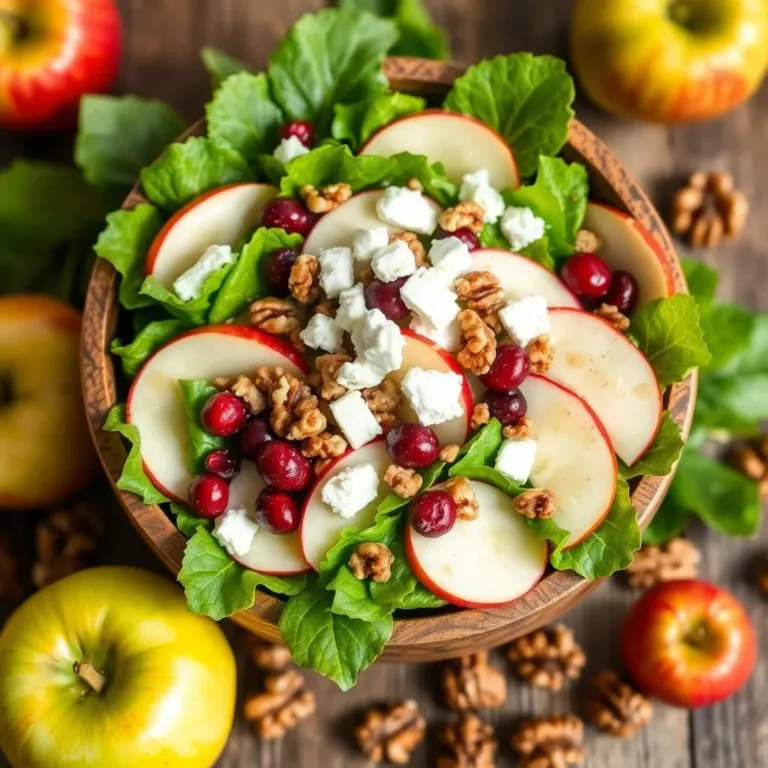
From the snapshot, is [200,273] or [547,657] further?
[547,657]

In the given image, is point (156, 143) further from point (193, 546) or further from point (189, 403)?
point (193, 546)

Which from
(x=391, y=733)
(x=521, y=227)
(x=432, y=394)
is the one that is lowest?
(x=391, y=733)

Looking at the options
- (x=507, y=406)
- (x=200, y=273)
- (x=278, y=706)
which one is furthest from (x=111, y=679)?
(x=507, y=406)

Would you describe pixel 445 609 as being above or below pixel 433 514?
below

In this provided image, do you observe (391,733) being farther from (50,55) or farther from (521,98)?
(50,55)

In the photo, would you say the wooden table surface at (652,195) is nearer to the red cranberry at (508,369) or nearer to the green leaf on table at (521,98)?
the green leaf on table at (521,98)

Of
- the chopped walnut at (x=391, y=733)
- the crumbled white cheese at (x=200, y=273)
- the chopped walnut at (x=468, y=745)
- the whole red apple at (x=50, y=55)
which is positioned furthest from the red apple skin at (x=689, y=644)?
the whole red apple at (x=50, y=55)
